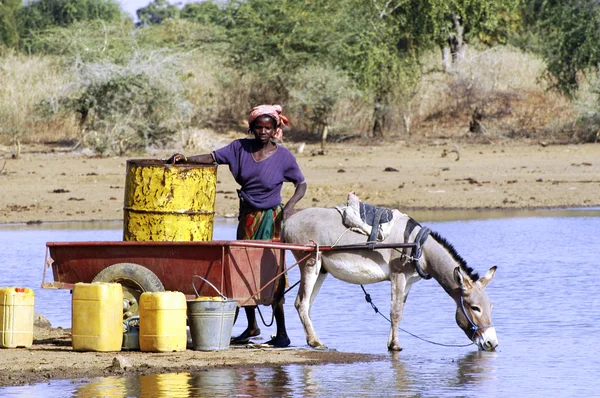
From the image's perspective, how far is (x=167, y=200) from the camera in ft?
28.8

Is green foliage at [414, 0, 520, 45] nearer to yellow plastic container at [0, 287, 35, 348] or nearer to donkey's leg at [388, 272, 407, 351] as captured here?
donkey's leg at [388, 272, 407, 351]

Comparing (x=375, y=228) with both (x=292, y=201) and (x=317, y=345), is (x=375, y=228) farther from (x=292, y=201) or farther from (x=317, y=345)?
(x=317, y=345)

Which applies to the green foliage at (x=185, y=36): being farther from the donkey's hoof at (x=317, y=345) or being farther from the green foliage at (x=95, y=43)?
the donkey's hoof at (x=317, y=345)

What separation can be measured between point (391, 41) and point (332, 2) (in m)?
3.55

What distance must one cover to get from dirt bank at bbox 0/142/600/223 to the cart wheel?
10.4 m

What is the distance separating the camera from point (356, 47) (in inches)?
1214

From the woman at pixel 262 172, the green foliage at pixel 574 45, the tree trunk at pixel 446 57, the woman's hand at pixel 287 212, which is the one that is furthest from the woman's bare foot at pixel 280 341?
the tree trunk at pixel 446 57

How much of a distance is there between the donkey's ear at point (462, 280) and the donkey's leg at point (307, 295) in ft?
3.48

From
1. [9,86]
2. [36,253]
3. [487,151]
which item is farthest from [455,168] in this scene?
[9,86]

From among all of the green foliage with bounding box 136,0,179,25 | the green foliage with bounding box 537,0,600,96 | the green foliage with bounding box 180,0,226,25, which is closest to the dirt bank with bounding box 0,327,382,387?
the green foliage with bounding box 537,0,600,96

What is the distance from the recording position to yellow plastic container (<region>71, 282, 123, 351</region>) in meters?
8.17

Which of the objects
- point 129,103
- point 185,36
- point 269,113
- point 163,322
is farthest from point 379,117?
point 163,322

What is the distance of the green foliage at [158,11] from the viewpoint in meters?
78.7

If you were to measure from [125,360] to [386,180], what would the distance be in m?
14.3
